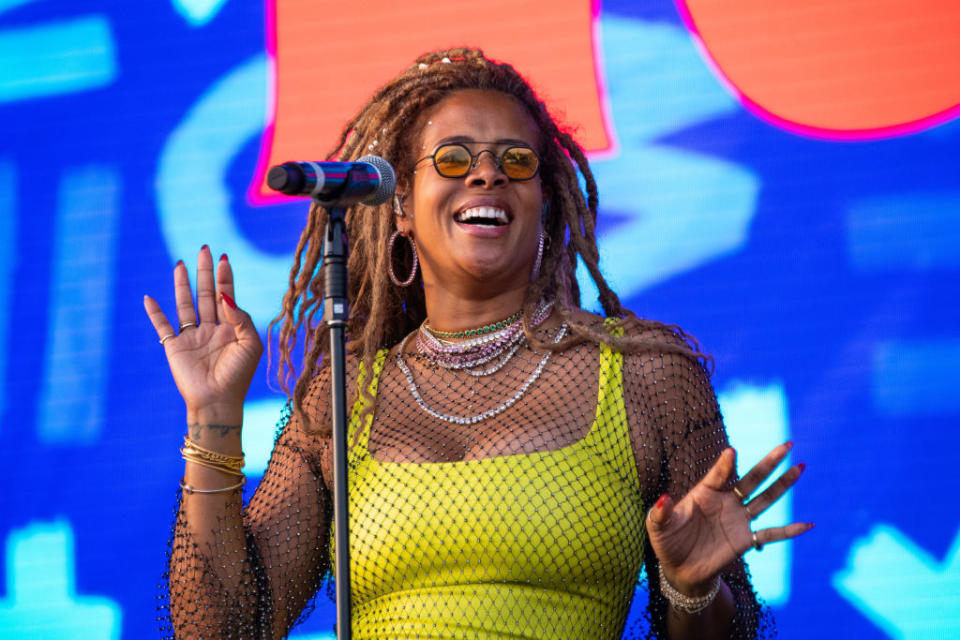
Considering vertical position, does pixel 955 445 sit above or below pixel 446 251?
below

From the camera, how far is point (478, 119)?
7.97ft

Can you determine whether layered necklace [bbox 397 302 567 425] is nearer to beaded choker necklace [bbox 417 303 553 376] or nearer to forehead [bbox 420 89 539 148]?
beaded choker necklace [bbox 417 303 553 376]

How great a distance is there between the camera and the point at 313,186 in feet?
5.22

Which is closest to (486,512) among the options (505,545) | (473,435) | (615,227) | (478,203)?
(505,545)

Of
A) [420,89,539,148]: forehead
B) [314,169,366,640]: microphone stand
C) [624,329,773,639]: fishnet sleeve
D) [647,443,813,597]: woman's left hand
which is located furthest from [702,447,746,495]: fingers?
[420,89,539,148]: forehead

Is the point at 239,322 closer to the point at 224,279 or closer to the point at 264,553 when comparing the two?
the point at 224,279

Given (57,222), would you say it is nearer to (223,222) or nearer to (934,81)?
(223,222)

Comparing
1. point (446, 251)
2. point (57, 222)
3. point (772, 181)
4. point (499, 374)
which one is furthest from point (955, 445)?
point (57, 222)

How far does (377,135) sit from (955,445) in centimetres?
159

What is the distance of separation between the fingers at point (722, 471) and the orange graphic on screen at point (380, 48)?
158cm

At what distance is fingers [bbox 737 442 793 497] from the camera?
1.73 m

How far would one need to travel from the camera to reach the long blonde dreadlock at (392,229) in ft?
8.25

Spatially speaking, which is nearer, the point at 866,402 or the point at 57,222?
the point at 866,402

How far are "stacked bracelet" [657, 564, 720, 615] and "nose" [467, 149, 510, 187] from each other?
0.84 m
